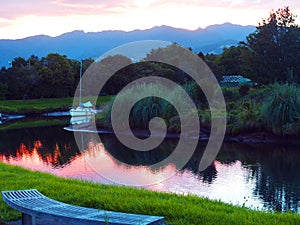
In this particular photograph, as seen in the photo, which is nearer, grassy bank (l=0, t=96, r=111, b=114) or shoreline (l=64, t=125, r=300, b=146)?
shoreline (l=64, t=125, r=300, b=146)

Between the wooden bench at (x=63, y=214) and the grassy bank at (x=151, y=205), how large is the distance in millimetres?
595

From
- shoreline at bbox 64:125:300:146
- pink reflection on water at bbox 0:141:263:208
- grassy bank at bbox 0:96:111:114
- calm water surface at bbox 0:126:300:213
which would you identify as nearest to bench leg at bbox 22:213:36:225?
calm water surface at bbox 0:126:300:213

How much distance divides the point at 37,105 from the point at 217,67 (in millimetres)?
20056

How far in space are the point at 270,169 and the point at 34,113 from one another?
113 ft

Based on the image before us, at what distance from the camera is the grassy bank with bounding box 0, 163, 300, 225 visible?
5082 millimetres

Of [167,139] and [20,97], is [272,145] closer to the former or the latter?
[167,139]

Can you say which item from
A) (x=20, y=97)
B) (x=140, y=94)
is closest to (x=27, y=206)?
(x=140, y=94)

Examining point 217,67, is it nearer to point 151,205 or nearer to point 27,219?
point 151,205

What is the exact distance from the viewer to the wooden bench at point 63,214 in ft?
13.5

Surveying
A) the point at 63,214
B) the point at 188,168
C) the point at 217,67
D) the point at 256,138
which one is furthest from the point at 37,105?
the point at 63,214

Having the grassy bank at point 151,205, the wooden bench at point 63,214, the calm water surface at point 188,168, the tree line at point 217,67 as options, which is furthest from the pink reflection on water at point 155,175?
the tree line at point 217,67

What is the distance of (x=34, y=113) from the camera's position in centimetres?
4403

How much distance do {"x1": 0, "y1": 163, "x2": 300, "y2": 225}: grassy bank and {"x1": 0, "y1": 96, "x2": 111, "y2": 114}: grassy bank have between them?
37715mm

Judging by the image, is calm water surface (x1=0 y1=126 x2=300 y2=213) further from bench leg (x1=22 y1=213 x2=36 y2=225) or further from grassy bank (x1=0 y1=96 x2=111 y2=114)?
grassy bank (x1=0 y1=96 x2=111 y2=114)
